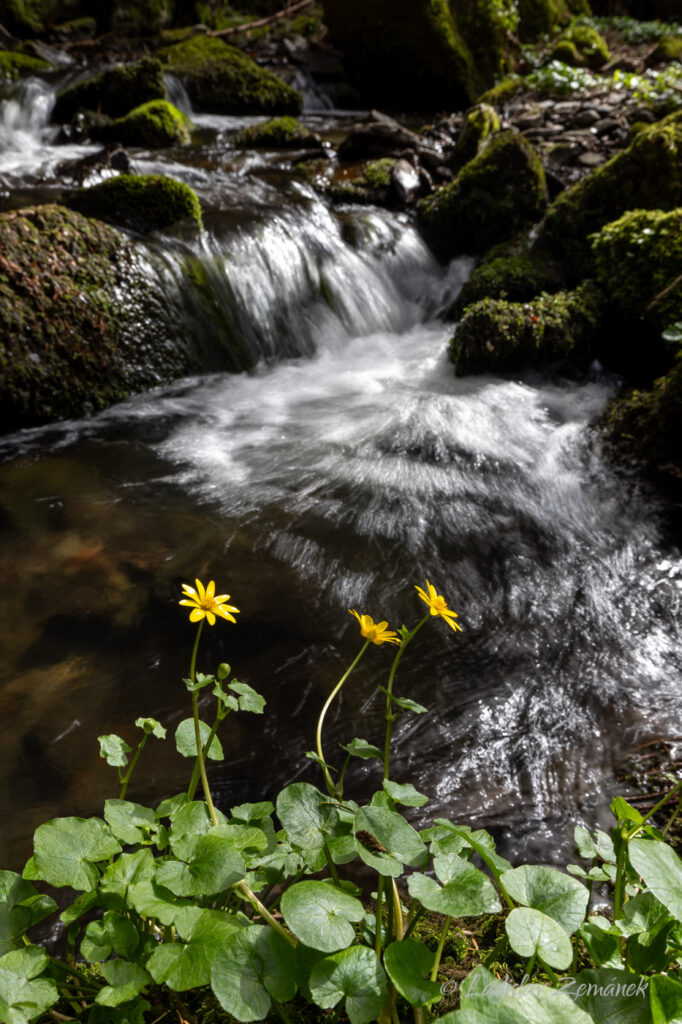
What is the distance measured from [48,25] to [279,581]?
17601 millimetres

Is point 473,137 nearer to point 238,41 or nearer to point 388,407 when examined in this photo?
point 388,407

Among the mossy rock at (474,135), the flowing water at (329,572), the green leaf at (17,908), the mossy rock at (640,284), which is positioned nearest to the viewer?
the green leaf at (17,908)

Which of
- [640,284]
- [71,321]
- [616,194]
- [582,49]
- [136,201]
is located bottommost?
[640,284]

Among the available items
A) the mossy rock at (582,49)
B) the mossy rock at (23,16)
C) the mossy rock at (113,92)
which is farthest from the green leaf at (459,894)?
the mossy rock at (23,16)

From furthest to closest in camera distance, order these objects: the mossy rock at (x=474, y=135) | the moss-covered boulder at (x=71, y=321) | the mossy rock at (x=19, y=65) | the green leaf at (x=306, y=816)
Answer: the mossy rock at (x=19, y=65) → the mossy rock at (x=474, y=135) → the moss-covered boulder at (x=71, y=321) → the green leaf at (x=306, y=816)

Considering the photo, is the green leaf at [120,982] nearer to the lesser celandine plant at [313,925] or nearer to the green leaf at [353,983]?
the lesser celandine plant at [313,925]

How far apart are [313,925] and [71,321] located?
4751 millimetres

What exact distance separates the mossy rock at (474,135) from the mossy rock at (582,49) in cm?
722

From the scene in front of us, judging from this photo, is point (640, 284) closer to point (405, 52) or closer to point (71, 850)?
point (71, 850)

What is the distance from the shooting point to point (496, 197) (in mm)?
7516

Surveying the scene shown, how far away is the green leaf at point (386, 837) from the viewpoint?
3.89 feet

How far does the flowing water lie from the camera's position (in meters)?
2.45

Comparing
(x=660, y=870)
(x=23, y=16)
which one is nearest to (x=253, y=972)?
(x=660, y=870)

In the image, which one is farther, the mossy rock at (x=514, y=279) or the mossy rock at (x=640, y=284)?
the mossy rock at (x=514, y=279)
